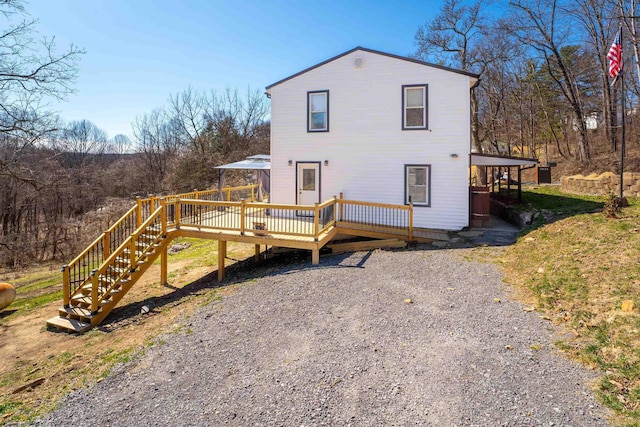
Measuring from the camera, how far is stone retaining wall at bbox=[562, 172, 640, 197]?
1276 cm

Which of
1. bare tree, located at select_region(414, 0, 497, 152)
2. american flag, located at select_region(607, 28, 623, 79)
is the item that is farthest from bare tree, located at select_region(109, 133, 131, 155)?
american flag, located at select_region(607, 28, 623, 79)

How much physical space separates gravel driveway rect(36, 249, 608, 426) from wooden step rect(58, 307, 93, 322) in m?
3.15

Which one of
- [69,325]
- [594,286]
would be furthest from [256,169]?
[594,286]

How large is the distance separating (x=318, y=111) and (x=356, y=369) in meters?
10.1

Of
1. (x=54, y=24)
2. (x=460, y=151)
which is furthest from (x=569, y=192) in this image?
(x=54, y=24)

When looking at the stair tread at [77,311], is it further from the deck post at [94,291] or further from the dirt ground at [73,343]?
the dirt ground at [73,343]

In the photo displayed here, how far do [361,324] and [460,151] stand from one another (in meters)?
7.93

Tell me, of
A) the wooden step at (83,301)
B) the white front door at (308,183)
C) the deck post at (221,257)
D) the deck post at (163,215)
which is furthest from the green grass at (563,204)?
the wooden step at (83,301)

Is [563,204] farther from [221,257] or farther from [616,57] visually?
[221,257]

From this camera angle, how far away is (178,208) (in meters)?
10.4

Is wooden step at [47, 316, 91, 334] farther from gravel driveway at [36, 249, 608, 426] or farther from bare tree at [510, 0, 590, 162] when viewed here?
bare tree at [510, 0, 590, 162]

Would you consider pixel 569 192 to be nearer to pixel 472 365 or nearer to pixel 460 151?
pixel 460 151

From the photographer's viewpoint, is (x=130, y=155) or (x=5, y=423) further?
(x=130, y=155)

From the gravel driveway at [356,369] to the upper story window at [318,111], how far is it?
23.9 ft
